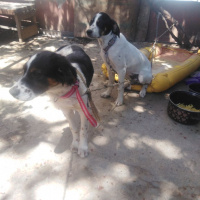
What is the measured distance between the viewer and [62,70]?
1.92 meters

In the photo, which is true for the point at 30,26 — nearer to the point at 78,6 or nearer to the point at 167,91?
the point at 78,6

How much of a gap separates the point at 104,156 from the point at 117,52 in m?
1.76

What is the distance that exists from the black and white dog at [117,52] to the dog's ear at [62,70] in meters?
1.46

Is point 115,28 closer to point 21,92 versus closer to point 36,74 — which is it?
point 36,74

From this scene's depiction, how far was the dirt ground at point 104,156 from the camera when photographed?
7.52 feet

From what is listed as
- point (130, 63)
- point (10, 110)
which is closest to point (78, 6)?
point (130, 63)

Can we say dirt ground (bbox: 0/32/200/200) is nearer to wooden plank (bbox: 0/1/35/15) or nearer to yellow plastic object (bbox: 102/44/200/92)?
yellow plastic object (bbox: 102/44/200/92)

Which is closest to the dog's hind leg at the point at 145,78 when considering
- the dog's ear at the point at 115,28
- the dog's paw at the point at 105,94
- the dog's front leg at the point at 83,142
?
the dog's paw at the point at 105,94

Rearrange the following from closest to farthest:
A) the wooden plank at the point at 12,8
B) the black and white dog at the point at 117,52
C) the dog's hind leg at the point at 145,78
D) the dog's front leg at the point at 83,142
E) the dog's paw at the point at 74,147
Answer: the dog's front leg at the point at 83,142 < the dog's paw at the point at 74,147 < the black and white dog at the point at 117,52 < the dog's hind leg at the point at 145,78 < the wooden plank at the point at 12,8

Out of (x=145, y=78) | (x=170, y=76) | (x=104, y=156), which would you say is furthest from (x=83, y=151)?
(x=170, y=76)

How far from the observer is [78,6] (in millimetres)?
6609

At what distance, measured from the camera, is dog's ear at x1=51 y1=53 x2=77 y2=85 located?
1893 millimetres

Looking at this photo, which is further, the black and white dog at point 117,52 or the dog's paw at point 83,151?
the black and white dog at point 117,52

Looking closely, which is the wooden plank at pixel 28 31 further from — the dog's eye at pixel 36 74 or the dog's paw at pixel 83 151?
the dog's eye at pixel 36 74
